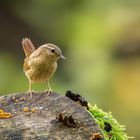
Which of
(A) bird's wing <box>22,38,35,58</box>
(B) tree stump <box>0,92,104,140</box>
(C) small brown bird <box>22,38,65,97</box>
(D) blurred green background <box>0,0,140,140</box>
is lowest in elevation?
(B) tree stump <box>0,92,104,140</box>

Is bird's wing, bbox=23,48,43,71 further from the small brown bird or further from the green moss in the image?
the green moss

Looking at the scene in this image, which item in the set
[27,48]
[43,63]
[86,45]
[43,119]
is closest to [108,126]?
[43,119]

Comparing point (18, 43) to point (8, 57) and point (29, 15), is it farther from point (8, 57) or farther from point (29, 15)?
point (8, 57)

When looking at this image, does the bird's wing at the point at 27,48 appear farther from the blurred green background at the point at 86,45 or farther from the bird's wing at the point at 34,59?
the blurred green background at the point at 86,45

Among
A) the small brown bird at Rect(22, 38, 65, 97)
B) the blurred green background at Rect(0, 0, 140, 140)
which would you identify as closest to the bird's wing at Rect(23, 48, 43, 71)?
the small brown bird at Rect(22, 38, 65, 97)

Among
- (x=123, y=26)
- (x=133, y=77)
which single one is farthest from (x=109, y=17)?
(x=133, y=77)

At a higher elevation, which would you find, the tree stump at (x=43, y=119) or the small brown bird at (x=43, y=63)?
the small brown bird at (x=43, y=63)

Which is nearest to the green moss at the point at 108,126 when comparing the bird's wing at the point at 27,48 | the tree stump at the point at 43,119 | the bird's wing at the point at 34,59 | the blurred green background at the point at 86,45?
the tree stump at the point at 43,119
